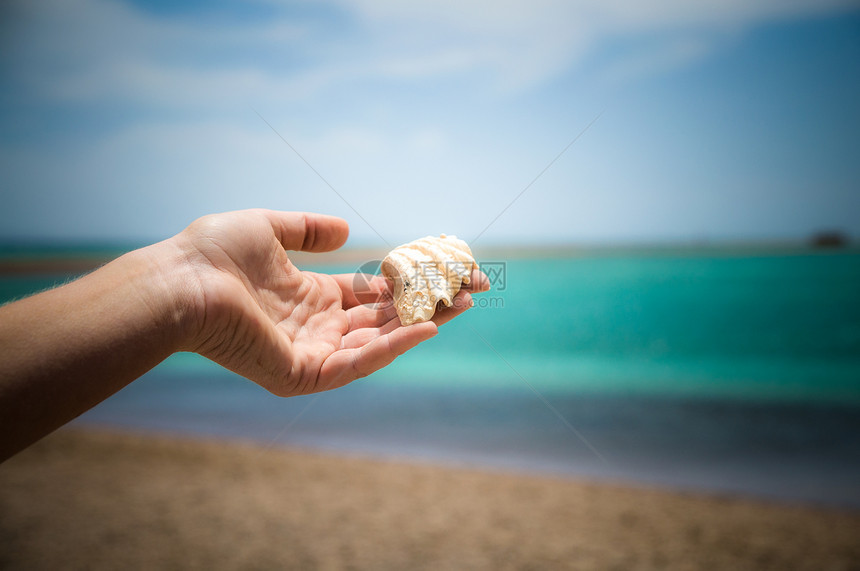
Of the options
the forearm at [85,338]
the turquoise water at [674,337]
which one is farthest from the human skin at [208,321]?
the turquoise water at [674,337]

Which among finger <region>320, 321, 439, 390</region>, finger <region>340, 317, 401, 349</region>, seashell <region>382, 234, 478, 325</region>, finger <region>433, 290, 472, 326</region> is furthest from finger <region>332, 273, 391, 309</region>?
finger <region>320, 321, 439, 390</region>

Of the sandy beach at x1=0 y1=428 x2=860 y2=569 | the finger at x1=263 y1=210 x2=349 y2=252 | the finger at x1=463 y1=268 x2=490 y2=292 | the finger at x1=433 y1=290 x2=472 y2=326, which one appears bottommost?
the sandy beach at x1=0 y1=428 x2=860 y2=569

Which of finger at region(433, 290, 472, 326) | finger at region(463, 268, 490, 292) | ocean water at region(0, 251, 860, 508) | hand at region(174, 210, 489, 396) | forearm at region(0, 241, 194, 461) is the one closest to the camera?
forearm at region(0, 241, 194, 461)

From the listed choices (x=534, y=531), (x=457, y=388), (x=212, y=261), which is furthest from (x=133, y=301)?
(x=457, y=388)

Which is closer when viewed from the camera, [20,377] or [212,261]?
[20,377]

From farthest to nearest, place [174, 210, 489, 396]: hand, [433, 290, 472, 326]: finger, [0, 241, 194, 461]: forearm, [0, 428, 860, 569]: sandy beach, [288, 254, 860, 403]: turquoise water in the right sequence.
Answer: [288, 254, 860, 403]: turquoise water
[0, 428, 860, 569]: sandy beach
[433, 290, 472, 326]: finger
[174, 210, 489, 396]: hand
[0, 241, 194, 461]: forearm

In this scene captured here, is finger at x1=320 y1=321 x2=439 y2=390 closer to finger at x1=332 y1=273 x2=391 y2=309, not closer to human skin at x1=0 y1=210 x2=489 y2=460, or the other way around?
human skin at x1=0 y1=210 x2=489 y2=460

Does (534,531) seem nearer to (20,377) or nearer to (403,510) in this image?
(403,510)

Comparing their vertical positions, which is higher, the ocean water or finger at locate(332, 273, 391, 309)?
finger at locate(332, 273, 391, 309)
